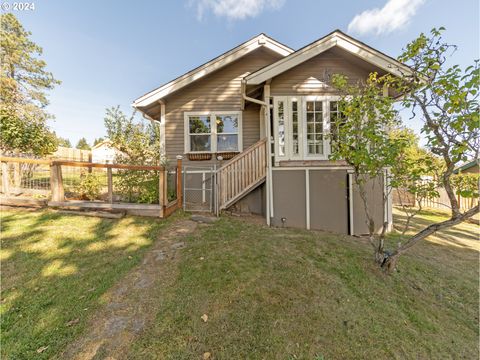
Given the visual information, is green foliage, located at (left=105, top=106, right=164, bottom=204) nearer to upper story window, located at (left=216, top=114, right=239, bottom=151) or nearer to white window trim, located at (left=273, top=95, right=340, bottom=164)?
upper story window, located at (left=216, top=114, right=239, bottom=151)

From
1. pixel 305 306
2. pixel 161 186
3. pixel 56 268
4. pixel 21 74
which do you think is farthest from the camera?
pixel 21 74

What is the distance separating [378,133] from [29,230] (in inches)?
294

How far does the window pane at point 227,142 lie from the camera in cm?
792

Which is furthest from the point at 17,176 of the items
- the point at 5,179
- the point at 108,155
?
the point at 108,155

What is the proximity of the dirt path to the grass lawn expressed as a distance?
0.36ft

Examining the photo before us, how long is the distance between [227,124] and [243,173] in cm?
250

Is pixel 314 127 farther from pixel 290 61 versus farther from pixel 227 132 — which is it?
pixel 227 132

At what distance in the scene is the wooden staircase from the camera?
6.37m

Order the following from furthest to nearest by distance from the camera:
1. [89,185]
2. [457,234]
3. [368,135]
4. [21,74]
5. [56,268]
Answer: [21,74] → [457,234] → [89,185] → [368,135] → [56,268]

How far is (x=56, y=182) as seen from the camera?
5648 mm

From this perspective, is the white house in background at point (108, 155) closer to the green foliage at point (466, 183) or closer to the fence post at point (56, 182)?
the fence post at point (56, 182)

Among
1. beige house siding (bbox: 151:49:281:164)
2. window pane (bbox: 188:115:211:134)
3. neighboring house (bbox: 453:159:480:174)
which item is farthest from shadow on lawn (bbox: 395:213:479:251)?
window pane (bbox: 188:115:211:134)

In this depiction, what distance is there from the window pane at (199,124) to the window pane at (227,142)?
60 centimetres

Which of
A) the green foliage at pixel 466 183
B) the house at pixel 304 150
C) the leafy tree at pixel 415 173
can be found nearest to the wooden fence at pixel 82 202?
the house at pixel 304 150
